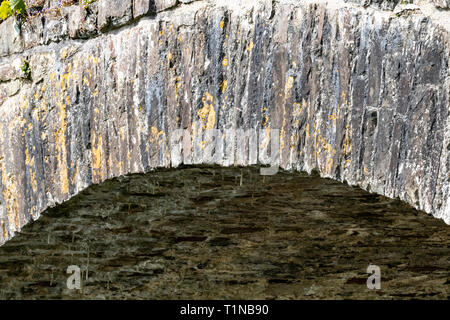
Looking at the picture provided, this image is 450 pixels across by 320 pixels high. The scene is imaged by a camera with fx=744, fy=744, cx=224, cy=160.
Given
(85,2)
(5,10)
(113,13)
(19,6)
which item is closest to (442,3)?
(113,13)

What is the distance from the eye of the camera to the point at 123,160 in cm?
239

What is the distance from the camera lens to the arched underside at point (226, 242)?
2.52m

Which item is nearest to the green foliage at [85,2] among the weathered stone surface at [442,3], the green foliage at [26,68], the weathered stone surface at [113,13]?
the weathered stone surface at [113,13]

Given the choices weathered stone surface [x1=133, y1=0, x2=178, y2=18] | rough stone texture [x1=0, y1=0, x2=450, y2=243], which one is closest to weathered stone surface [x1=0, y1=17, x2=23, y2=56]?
rough stone texture [x1=0, y1=0, x2=450, y2=243]

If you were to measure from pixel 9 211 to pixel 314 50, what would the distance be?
141 cm

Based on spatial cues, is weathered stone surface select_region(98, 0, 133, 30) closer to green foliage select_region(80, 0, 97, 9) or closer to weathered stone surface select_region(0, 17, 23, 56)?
green foliage select_region(80, 0, 97, 9)

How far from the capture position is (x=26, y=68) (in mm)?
2777

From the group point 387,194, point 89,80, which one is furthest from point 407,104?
point 89,80

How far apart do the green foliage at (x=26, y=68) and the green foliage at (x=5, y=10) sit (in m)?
0.25

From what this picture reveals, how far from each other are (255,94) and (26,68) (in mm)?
1049

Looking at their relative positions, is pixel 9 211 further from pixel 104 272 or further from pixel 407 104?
pixel 407 104

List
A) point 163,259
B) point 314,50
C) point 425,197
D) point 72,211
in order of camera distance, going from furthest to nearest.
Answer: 1. point 163,259
2. point 72,211
3. point 314,50
4. point 425,197

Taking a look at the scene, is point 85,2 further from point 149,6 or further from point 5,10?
point 5,10

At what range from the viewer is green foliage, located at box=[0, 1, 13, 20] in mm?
2909
